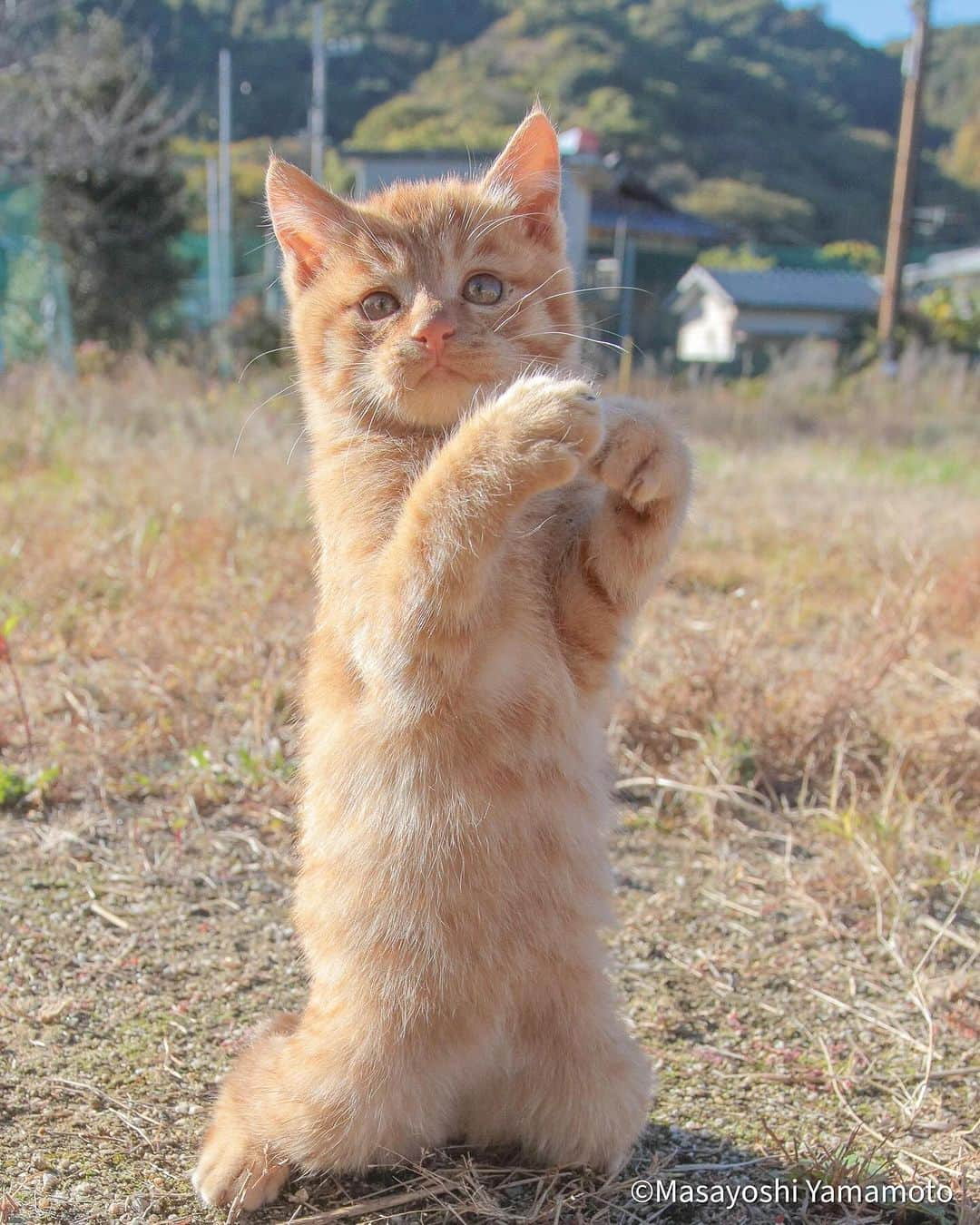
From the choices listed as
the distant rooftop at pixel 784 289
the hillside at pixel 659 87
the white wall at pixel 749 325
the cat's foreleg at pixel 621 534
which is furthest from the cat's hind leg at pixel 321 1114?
the distant rooftop at pixel 784 289

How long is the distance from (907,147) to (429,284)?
709 inches

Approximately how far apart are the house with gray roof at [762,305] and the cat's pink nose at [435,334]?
25508mm

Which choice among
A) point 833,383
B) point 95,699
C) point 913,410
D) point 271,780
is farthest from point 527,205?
point 833,383

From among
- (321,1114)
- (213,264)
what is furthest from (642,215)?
(321,1114)

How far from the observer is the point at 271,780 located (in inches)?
121

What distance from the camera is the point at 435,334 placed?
1.79m

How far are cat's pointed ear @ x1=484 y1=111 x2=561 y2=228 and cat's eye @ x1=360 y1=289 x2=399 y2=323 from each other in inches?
13.0

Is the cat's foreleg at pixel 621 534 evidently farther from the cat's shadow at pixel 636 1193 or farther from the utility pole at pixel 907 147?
the utility pole at pixel 907 147

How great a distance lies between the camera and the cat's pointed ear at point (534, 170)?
2.08m

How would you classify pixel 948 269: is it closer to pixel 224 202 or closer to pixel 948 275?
pixel 948 275

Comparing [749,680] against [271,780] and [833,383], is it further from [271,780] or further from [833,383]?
[833,383]

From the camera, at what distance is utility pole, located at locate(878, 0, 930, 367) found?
17047 millimetres

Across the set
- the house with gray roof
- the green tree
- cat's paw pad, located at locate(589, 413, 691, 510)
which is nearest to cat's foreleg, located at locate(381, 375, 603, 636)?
cat's paw pad, located at locate(589, 413, 691, 510)

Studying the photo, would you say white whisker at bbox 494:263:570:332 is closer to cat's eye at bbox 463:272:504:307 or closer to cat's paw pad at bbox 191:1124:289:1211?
cat's eye at bbox 463:272:504:307
